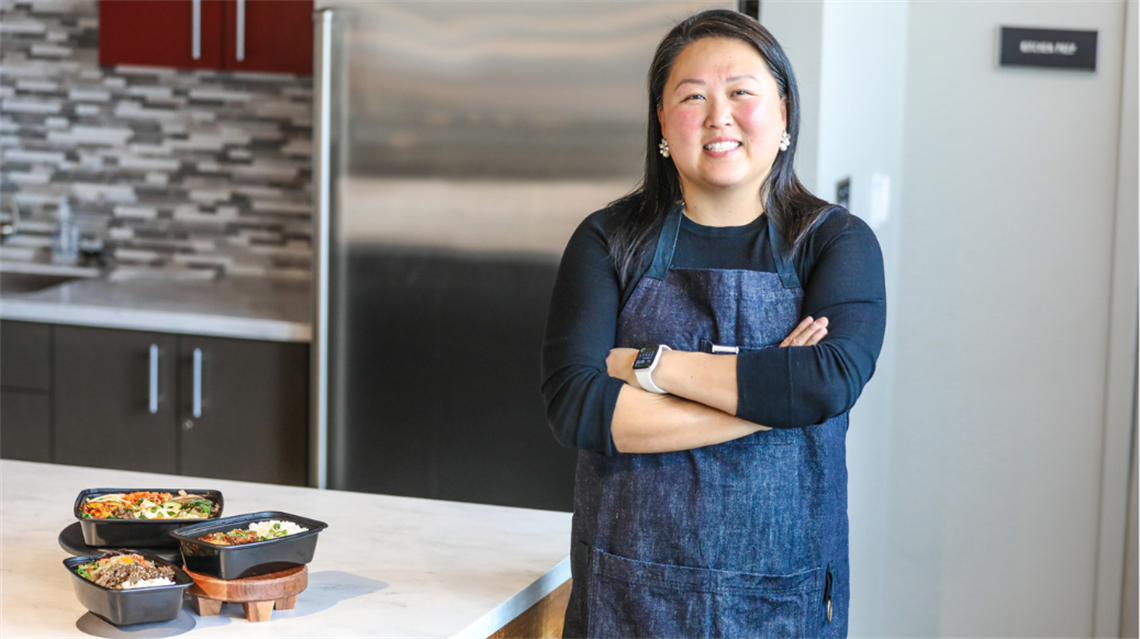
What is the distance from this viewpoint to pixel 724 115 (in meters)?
1.43

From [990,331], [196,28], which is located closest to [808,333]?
[990,331]

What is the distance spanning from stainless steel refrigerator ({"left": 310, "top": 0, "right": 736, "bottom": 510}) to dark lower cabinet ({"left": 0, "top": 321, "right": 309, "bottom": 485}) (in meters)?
0.22

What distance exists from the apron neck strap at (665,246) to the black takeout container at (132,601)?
68 centimetres

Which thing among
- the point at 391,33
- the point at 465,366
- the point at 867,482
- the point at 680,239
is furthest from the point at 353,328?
the point at 680,239

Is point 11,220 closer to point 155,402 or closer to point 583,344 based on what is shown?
point 155,402

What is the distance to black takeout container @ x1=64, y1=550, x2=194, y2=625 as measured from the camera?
1.22 meters

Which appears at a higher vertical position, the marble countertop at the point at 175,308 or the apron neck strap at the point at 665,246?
the apron neck strap at the point at 665,246

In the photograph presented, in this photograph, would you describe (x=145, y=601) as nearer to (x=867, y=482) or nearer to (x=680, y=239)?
(x=680, y=239)

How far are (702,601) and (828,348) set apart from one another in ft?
1.12

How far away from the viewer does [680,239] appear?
4.87 ft

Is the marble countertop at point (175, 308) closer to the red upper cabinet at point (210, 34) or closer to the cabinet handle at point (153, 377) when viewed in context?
the cabinet handle at point (153, 377)

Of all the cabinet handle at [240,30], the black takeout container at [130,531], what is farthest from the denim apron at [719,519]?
the cabinet handle at [240,30]

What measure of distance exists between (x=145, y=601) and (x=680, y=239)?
2.56 ft

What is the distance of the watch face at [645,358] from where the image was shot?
1.40 m
